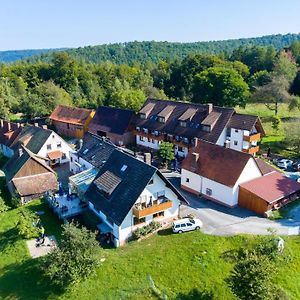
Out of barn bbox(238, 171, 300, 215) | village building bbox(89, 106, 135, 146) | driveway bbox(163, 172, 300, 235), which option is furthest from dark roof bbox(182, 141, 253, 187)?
village building bbox(89, 106, 135, 146)

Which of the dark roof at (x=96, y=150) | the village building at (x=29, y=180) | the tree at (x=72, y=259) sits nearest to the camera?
the tree at (x=72, y=259)

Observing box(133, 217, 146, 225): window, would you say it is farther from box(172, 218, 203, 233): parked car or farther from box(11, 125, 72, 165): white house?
box(11, 125, 72, 165): white house

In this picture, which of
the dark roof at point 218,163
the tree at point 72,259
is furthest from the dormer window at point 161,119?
the tree at point 72,259

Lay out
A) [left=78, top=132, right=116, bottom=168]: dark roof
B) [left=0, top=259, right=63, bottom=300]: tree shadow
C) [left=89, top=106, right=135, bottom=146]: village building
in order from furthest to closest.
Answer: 1. [left=89, top=106, right=135, bottom=146]: village building
2. [left=78, top=132, right=116, bottom=168]: dark roof
3. [left=0, top=259, right=63, bottom=300]: tree shadow

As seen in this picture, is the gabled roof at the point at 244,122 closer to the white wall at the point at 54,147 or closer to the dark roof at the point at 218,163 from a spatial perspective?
the dark roof at the point at 218,163

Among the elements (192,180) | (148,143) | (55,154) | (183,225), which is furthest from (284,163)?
(55,154)

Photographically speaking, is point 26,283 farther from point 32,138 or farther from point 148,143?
point 148,143

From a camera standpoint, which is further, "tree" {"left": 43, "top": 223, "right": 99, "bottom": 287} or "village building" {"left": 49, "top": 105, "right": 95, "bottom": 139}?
"village building" {"left": 49, "top": 105, "right": 95, "bottom": 139}
